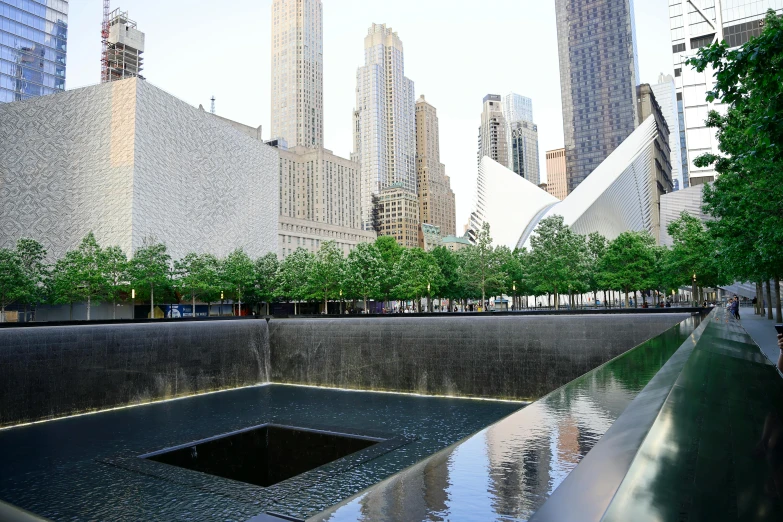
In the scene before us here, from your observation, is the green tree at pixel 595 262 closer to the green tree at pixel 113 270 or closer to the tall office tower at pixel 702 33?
the tall office tower at pixel 702 33

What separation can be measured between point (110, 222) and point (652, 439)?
194ft

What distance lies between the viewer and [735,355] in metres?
9.11

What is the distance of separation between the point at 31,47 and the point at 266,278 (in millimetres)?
64188

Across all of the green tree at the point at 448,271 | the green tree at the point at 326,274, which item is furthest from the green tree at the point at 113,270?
the green tree at the point at 448,271

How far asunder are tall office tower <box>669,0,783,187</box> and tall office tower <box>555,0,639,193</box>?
9629 centimetres

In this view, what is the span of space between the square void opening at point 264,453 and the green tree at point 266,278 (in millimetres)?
42715

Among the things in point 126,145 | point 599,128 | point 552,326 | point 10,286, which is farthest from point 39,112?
point 599,128

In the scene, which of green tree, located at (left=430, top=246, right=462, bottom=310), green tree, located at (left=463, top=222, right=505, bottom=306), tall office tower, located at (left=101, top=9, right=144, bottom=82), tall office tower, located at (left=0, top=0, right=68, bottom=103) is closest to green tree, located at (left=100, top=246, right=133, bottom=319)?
green tree, located at (left=430, top=246, right=462, bottom=310)

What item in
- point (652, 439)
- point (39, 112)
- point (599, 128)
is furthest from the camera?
point (599, 128)

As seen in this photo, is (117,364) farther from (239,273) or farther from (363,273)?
(239,273)

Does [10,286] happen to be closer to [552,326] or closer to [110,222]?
[110,222]

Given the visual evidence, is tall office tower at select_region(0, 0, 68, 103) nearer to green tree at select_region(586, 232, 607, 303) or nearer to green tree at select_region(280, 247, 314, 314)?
green tree at select_region(280, 247, 314, 314)

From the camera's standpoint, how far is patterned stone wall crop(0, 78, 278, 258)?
5422cm

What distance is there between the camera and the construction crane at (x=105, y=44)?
333ft
